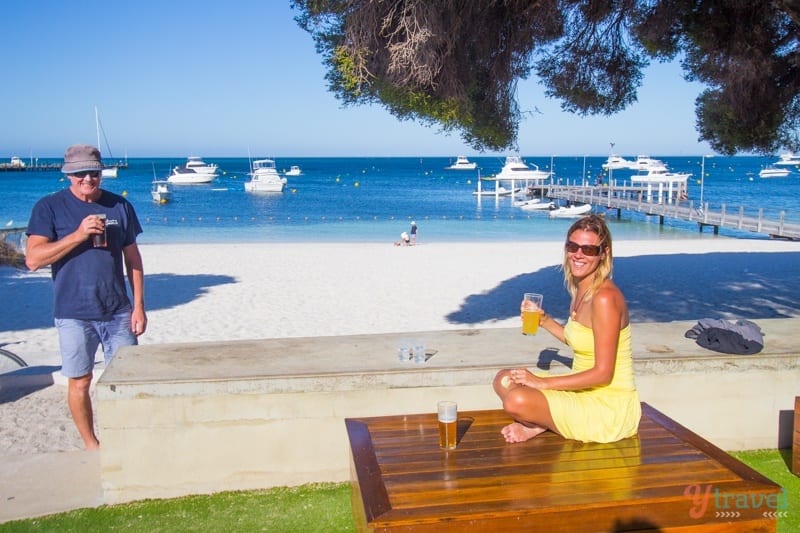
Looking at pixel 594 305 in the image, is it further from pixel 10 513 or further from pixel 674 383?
pixel 10 513

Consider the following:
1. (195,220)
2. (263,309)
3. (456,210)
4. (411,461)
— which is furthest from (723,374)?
(456,210)

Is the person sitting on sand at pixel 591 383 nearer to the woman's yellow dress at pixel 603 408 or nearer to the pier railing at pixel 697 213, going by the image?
the woman's yellow dress at pixel 603 408

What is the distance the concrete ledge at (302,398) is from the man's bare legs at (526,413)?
86 cm

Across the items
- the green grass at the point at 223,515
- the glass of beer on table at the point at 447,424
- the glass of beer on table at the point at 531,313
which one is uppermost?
the glass of beer on table at the point at 531,313

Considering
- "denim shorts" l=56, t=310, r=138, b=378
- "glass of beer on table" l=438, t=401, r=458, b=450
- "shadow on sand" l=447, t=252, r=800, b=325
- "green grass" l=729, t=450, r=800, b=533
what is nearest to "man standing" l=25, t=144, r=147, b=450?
"denim shorts" l=56, t=310, r=138, b=378

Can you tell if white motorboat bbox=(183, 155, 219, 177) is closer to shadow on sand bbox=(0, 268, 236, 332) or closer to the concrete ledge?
shadow on sand bbox=(0, 268, 236, 332)

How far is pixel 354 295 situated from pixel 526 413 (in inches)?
412

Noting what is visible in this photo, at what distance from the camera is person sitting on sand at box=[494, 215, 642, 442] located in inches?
118

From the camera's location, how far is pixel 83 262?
4.23 meters

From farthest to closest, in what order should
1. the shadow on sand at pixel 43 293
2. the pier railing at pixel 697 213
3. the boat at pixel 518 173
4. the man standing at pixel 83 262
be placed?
the boat at pixel 518 173 → the pier railing at pixel 697 213 → the shadow on sand at pixel 43 293 → the man standing at pixel 83 262

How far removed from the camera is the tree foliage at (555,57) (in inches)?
231

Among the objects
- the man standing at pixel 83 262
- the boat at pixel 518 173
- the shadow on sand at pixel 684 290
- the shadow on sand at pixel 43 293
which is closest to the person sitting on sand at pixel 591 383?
the man standing at pixel 83 262

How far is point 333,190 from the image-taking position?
248 feet

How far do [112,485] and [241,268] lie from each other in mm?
13876
